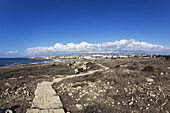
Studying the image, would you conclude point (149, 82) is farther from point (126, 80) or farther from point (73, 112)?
point (73, 112)

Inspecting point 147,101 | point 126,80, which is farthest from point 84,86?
point 147,101

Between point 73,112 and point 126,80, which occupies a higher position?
point 126,80

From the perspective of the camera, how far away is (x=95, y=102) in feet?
27.3

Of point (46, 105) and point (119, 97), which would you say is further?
point (119, 97)

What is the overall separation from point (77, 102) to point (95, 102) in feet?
4.75

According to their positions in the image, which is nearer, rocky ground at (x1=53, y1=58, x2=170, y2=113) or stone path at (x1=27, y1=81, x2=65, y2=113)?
stone path at (x1=27, y1=81, x2=65, y2=113)

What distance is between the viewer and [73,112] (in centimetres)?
720

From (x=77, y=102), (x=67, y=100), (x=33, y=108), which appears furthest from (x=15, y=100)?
(x=77, y=102)

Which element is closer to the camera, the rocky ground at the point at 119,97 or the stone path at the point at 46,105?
the stone path at the point at 46,105

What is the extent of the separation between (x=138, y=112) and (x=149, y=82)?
6201mm

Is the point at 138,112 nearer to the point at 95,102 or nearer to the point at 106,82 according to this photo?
the point at 95,102

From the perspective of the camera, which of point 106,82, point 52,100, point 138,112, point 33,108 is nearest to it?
point 138,112

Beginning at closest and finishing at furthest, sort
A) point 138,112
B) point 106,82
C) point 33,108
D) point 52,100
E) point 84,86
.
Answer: point 138,112, point 33,108, point 52,100, point 84,86, point 106,82

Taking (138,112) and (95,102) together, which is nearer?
(138,112)
